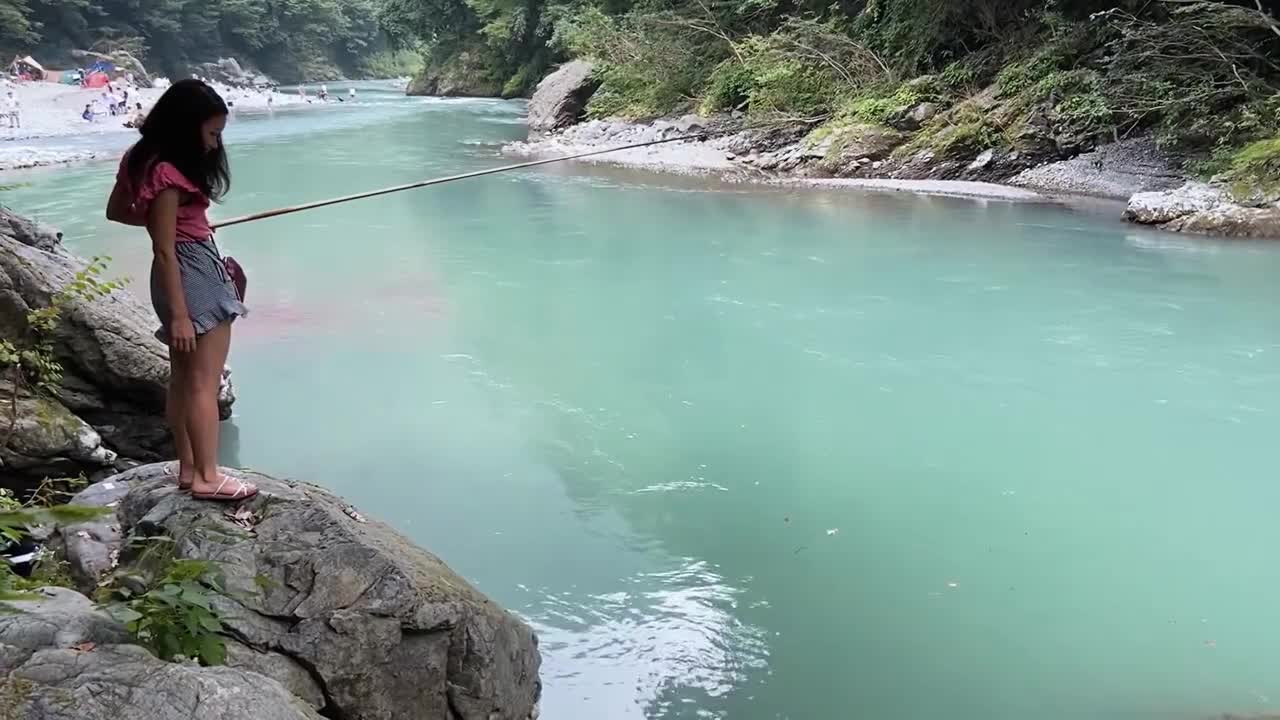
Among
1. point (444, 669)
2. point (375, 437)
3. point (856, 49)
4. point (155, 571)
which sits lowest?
point (375, 437)

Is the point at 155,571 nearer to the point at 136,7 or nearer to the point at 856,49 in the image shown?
the point at 856,49

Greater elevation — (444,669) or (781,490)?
(444,669)

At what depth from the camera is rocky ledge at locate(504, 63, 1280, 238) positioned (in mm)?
10125

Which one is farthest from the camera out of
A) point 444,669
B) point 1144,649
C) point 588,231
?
point 588,231

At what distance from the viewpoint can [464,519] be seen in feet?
14.0

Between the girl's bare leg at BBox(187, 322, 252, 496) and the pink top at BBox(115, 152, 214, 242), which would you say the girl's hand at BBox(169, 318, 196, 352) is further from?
the pink top at BBox(115, 152, 214, 242)

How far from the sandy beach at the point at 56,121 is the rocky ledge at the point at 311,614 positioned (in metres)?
14.5

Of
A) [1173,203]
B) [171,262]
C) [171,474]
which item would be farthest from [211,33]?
[171,262]

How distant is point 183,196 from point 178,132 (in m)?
0.15

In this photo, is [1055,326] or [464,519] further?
[1055,326]

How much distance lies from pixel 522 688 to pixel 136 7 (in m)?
39.6

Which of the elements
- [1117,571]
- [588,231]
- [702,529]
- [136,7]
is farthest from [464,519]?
[136,7]

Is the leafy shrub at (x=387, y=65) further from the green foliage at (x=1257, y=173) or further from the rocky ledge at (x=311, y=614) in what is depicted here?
the rocky ledge at (x=311, y=614)

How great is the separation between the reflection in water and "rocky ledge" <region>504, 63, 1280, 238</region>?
27.1 ft
